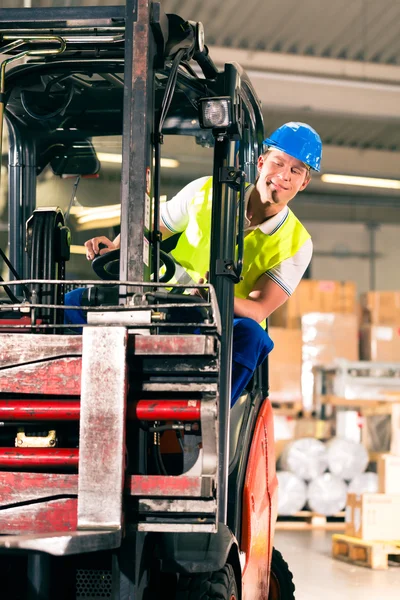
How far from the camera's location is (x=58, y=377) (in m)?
2.15

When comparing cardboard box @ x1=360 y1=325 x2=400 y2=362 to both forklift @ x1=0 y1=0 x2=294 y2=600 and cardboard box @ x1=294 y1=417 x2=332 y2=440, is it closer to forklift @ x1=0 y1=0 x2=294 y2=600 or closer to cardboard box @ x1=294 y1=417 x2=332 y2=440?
cardboard box @ x1=294 y1=417 x2=332 y2=440

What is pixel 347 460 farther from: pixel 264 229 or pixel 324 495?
→ pixel 264 229

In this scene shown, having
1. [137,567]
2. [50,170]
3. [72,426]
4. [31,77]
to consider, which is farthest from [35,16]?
[137,567]

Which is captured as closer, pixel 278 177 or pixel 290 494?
pixel 278 177

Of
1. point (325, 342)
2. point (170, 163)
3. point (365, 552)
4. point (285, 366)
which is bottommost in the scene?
point (365, 552)

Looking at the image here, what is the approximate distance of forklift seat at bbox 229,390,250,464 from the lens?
121 inches

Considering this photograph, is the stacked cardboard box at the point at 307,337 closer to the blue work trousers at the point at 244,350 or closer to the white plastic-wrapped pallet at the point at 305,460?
the white plastic-wrapped pallet at the point at 305,460

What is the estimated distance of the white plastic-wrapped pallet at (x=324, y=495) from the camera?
909cm

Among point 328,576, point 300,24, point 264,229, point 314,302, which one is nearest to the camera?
point 264,229

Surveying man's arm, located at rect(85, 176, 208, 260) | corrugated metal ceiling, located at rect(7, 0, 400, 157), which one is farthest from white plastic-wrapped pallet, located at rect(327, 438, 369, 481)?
man's arm, located at rect(85, 176, 208, 260)

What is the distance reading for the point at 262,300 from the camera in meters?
3.39

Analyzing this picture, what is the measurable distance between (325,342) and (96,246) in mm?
7845

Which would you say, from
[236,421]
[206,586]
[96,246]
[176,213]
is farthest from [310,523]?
[206,586]

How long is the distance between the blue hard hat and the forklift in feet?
0.70
